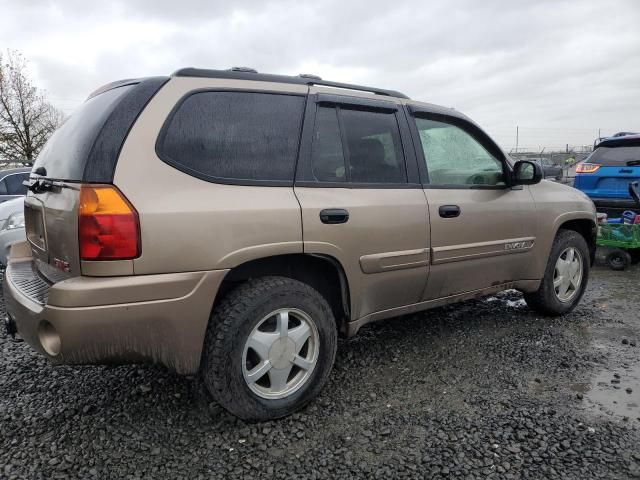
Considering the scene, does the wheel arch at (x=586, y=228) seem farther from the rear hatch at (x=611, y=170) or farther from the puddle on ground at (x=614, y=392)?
the rear hatch at (x=611, y=170)

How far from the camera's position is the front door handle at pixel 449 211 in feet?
10.5

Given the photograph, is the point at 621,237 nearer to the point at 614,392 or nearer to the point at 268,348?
the point at 614,392

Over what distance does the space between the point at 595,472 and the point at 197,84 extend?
2566 millimetres

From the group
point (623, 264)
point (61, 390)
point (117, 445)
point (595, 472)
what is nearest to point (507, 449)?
point (595, 472)

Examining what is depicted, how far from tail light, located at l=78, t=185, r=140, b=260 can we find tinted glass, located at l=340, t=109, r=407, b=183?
130 cm

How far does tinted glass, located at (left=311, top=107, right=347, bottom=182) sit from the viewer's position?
109 inches

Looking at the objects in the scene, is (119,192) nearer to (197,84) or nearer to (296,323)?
(197,84)

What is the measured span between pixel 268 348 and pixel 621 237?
5767 mm

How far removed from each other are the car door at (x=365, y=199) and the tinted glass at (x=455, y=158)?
21cm

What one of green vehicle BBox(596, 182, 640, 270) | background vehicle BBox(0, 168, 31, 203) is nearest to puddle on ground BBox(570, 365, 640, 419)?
green vehicle BBox(596, 182, 640, 270)

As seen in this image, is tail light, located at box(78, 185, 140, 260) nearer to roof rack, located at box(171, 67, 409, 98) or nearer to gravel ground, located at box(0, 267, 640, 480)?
roof rack, located at box(171, 67, 409, 98)

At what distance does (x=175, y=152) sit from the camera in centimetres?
229

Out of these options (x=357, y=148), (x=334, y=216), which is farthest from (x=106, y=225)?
(x=357, y=148)

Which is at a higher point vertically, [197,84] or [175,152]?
[197,84]
